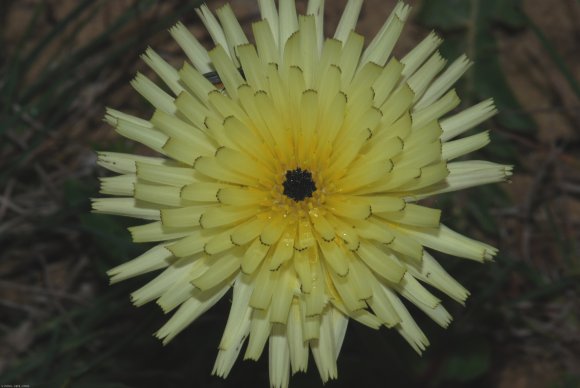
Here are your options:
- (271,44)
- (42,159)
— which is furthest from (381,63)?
(42,159)

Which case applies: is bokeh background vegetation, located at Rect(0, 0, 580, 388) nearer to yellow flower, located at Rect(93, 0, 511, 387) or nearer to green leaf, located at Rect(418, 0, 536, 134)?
green leaf, located at Rect(418, 0, 536, 134)

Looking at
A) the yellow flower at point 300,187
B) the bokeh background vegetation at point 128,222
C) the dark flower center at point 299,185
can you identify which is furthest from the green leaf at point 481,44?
the dark flower center at point 299,185

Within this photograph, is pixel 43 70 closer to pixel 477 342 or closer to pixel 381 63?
pixel 381 63

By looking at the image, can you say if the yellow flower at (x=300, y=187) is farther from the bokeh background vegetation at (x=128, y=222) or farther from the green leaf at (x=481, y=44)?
the green leaf at (x=481, y=44)

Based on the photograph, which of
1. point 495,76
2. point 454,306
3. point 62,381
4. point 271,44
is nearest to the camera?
point 271,44

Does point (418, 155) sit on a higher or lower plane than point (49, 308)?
higher

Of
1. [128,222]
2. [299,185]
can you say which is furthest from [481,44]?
[128,222]

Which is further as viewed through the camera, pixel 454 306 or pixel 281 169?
pixel 454 306

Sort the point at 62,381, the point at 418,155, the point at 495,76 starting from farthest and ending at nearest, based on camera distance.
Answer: the point at 495,76, the point at 62,381, the point at 418,155
